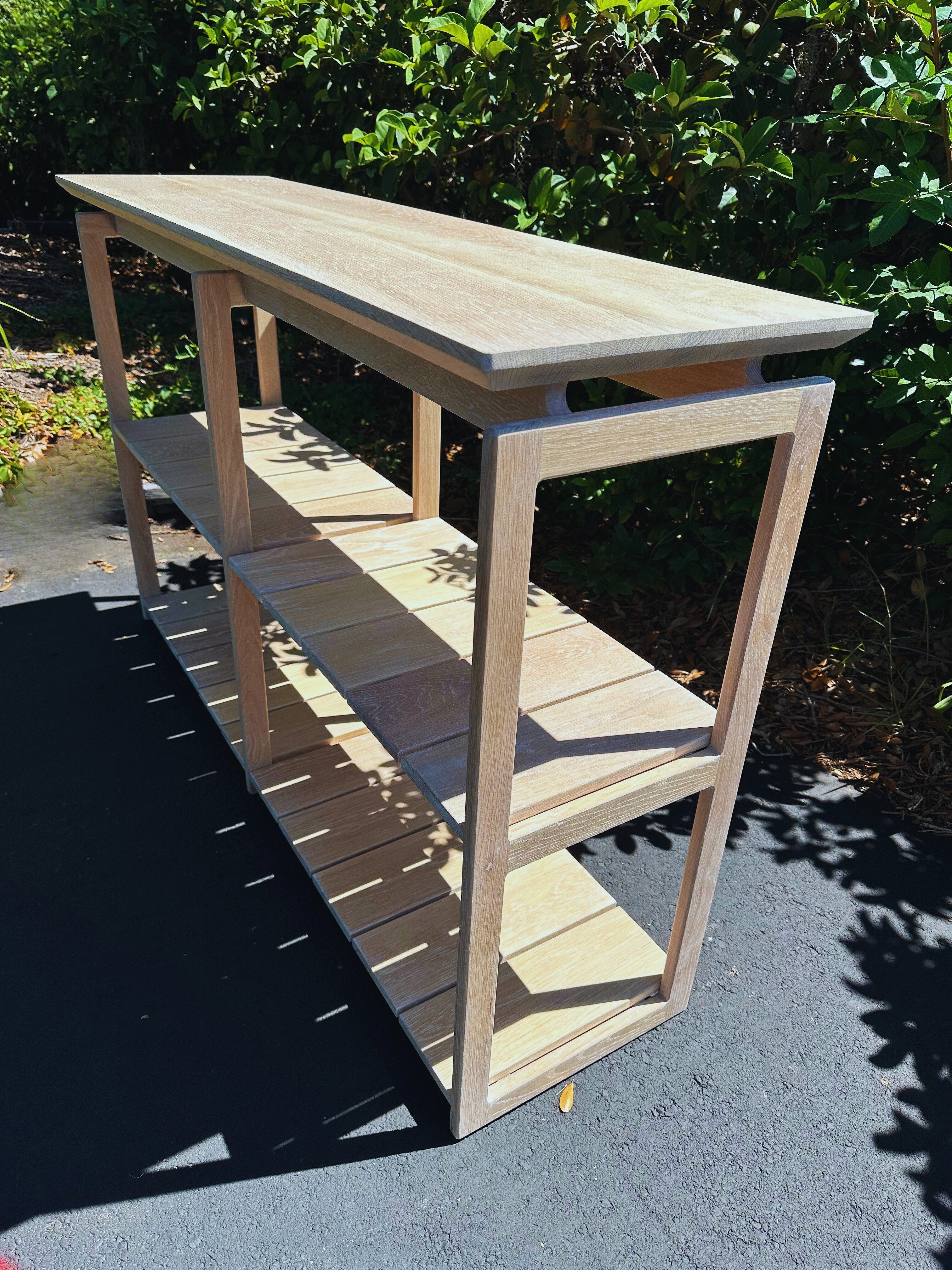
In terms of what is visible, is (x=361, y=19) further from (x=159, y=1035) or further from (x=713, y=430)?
(x=159, y=1035)

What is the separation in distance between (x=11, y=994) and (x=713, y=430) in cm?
233

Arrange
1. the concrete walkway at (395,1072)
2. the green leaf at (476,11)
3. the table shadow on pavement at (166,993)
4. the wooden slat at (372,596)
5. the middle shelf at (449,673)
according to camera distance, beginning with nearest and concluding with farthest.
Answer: the middle shelf at (449,673)
the concrete walkway at (395,1072)
the table shadow on pavement at (166,993)
the wooden slat at (372,596)
the green leaf at (476,11)

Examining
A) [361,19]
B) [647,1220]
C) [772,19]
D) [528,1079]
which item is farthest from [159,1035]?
[361,19]

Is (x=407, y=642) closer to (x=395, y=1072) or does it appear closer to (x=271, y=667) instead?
(x=395, y=1072)

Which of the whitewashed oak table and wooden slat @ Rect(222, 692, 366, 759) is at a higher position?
the whitewashed oak table

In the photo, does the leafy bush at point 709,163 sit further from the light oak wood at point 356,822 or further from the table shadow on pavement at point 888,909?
the light oak wood at point 356,822

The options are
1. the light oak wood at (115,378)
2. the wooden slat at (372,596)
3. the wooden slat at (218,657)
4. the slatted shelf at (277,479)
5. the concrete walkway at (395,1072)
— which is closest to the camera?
the concrete walkway at (395,1072)

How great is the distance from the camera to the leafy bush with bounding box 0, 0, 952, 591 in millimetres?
2754

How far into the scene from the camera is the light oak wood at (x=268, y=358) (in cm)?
364

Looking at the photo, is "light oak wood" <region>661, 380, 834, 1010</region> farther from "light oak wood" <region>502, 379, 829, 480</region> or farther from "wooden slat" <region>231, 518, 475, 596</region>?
"wooden slat" <region>231, 518, 475, 596</region>

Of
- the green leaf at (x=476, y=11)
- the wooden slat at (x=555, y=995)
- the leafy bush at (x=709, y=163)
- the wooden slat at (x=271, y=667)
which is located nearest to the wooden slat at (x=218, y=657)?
the wooden slat at (x=271, y=667)

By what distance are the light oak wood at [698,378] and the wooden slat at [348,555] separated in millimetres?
1077

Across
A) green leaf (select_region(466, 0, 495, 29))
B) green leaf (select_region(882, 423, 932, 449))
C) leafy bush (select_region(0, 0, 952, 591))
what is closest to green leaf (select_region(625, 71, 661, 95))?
leafy bush (select_region(0, 0, 952, 591))

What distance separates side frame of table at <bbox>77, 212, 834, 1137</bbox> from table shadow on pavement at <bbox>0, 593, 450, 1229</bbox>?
1.36 feet
